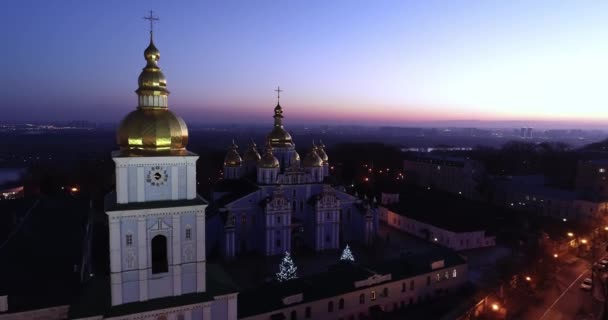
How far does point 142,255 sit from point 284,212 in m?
21.0

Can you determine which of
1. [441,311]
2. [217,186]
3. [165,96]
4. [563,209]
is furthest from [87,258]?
[563,209]

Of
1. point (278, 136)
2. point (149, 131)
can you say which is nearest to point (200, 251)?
point (149, 131)

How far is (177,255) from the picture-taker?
1394cm

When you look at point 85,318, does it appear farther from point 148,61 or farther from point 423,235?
point 423,235

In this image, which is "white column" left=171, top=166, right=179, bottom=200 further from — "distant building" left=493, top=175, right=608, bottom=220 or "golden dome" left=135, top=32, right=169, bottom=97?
"distant building" left=493, top=175, right=608, bottom=220

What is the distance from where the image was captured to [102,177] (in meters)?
64.1

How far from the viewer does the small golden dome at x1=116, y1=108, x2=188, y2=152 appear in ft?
43.4

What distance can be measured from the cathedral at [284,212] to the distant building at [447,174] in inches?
1090

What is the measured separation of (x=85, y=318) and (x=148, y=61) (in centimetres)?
815

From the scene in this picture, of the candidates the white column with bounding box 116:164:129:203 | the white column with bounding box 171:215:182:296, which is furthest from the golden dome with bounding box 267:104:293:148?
the white column with bounding box 116:164:129:203

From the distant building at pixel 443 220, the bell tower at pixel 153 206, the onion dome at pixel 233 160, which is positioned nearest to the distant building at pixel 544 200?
the distant building at pixel 443 220

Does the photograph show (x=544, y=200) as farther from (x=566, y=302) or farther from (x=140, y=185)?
(x=140, y=185)

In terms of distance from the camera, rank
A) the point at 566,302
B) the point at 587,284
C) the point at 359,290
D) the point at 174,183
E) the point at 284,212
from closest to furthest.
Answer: the point at 174,183
the point at 359,290
the point at 566,302
the point at 587,284
the point at 284,212

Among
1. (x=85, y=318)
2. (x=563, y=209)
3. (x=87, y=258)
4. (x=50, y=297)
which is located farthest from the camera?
(x=563, y=209)
